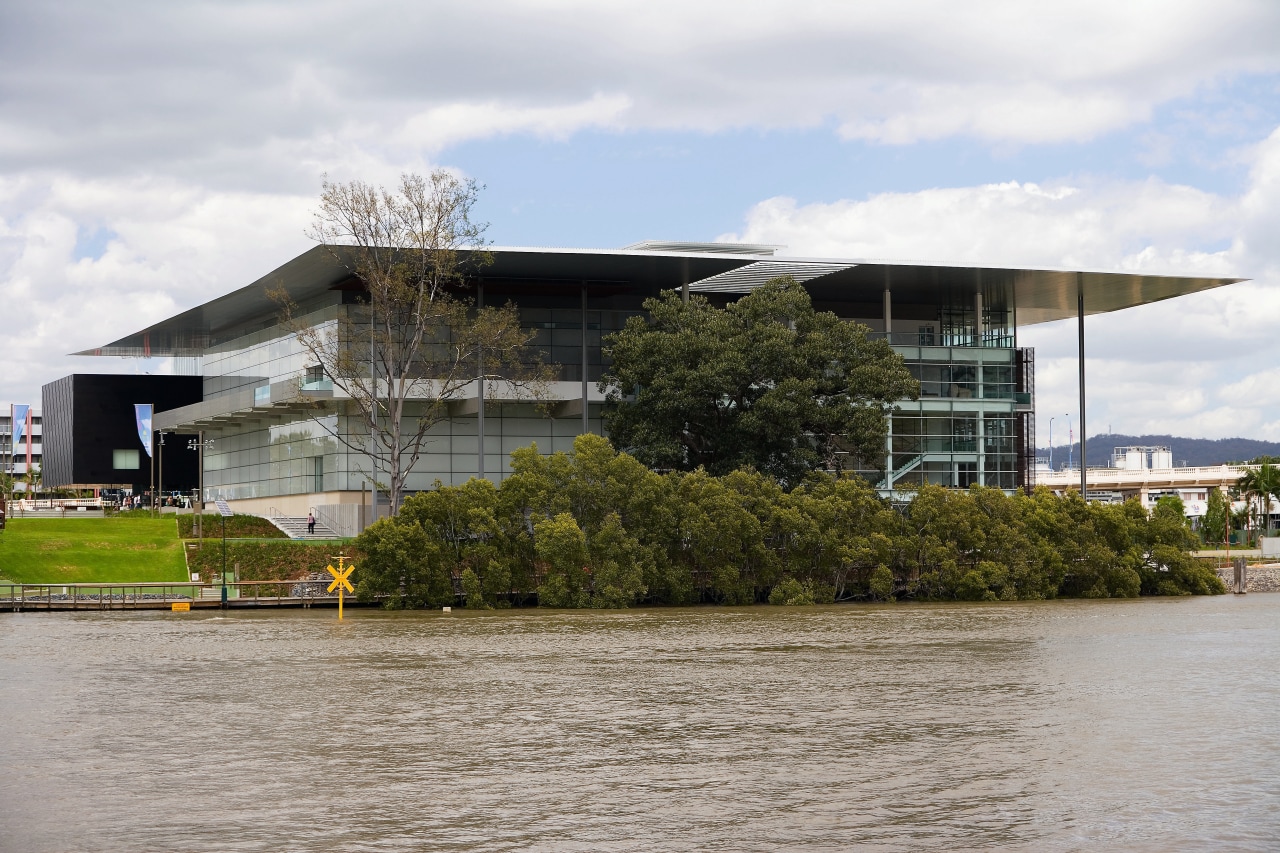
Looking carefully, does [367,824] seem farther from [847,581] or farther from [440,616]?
[847,581]

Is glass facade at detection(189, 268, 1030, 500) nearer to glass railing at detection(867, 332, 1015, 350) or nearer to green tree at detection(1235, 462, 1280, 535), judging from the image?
glass railing at detection(867, 332, 1015, 350)

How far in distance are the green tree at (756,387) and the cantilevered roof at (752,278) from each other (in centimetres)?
365

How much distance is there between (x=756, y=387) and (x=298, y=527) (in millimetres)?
24742

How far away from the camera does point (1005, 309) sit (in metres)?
80.7

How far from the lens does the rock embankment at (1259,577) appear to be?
67.9 meters

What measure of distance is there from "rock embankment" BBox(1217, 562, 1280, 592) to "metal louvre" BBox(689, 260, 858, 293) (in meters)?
21.7

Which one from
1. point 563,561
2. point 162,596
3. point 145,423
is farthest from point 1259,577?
A: point 145,423

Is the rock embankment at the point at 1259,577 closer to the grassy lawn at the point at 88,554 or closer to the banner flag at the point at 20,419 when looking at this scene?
the grassy lawn at the point at 88,554

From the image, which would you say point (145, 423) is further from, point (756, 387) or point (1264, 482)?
point (1264, 482)

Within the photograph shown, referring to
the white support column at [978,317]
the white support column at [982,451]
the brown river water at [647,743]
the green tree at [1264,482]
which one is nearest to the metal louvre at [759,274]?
the white support column at [978,317]

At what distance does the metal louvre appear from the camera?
68.8 metres

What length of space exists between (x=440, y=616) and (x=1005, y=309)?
136 ft

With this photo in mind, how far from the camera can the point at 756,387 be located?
64.5m

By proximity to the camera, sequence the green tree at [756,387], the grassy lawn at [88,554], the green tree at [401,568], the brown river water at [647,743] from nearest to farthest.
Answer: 1. the brown river water at [647,743]
2. the green tree at [401,568]
3. the grassy lawn at [88,554]
4. the green tree at [756,387]
